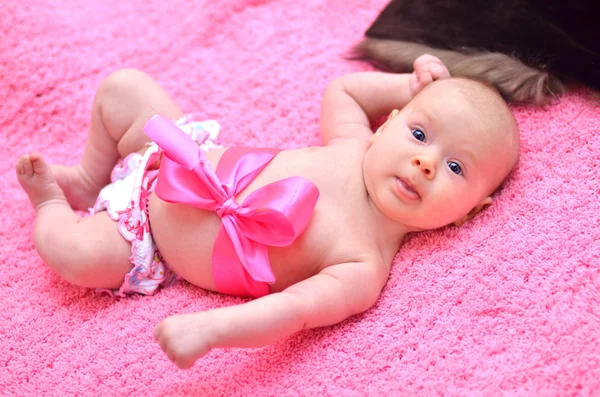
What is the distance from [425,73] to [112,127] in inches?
26.9

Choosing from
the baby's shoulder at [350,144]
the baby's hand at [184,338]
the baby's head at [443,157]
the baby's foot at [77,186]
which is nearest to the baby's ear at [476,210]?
the baby's head at [443,157]

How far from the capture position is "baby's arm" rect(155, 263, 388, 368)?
923 millimetres

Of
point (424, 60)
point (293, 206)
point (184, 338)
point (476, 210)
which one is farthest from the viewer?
point (424, 60)

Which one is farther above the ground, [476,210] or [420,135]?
[420,135]

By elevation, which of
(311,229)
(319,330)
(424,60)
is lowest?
(319,330)

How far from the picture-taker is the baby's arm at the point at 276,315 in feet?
3.03

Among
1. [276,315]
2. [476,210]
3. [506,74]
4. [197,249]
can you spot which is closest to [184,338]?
[276,315]

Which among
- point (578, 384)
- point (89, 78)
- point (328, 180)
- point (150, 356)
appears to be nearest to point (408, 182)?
point (328, 180)

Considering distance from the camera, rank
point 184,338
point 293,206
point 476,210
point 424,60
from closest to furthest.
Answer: point 184,338
point 293,206
point 476,210
point 424,60

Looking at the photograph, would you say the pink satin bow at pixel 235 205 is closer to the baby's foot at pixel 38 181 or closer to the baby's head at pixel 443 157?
the baby's head at pixel 443 157

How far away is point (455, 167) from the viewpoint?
1138mm

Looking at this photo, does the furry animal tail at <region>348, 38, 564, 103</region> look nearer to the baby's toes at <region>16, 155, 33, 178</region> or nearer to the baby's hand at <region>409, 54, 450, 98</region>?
the baby's hand at <region>409, 54, 450, 98</region>

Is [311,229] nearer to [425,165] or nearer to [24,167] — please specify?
[425,165]

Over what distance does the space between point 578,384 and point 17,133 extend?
1.35m
